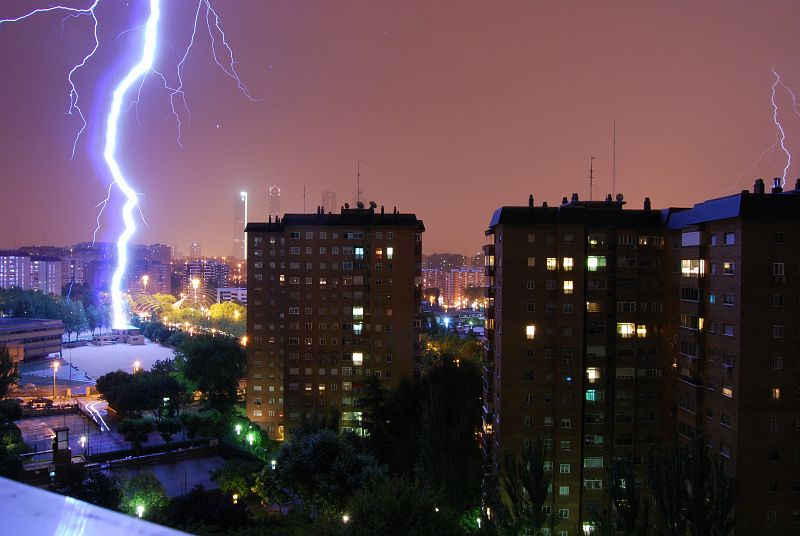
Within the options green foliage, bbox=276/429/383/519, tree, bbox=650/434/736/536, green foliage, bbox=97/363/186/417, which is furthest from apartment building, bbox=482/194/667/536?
green foliage, bbox=97/363/186/417

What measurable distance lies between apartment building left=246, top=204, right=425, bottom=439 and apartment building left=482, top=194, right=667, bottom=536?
6.60 metres

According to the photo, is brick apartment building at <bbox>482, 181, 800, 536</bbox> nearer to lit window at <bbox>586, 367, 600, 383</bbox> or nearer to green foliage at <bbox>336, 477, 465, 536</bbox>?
lit window at <bbox>586, 367, 600, 383</bbox>

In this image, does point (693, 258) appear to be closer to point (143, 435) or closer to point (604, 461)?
point (604, 461)

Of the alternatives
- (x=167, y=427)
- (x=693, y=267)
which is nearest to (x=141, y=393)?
(x=167, y=427)

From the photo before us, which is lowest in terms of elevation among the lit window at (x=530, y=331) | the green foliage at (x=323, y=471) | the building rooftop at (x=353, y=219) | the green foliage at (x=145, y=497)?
the green foliage at (x=145, y=497)

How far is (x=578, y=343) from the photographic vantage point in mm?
11727

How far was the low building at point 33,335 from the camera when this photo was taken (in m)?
29.0

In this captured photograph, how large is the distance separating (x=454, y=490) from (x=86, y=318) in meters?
39.3

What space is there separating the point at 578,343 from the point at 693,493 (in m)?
4.13

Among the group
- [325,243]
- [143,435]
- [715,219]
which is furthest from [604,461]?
[143,435]

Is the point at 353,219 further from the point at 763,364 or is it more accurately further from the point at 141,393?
the point at 763,364

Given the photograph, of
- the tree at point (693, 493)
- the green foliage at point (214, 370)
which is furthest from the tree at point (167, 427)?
the tree at point (693, 493)

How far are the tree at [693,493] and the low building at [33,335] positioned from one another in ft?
105

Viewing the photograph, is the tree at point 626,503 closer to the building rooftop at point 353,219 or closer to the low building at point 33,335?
the building rooftop at point 353,219
